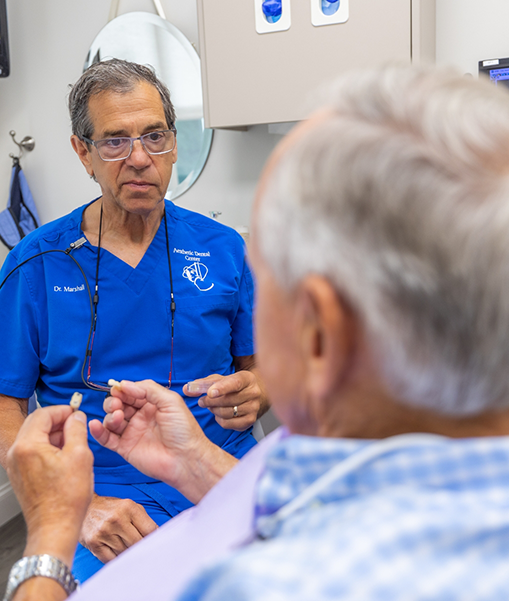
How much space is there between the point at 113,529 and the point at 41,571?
488mm

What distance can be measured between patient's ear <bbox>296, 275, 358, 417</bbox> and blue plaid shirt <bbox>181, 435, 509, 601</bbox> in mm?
55

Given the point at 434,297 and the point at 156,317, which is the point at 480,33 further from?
the point at 434,297

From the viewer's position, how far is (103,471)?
136 cm

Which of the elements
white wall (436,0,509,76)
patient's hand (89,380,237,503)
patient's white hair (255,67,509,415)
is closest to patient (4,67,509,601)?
patient's white hair (255,67,509,415)

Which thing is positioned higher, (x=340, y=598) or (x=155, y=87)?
(x=155, y=87)

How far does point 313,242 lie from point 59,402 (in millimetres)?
1115

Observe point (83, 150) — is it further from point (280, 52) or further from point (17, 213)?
point (17, 213)

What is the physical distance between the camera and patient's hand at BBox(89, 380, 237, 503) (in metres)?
1.02

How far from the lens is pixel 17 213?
2.46 meters

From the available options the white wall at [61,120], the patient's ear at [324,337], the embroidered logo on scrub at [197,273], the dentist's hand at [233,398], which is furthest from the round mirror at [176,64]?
the patient's ear at [324,337]

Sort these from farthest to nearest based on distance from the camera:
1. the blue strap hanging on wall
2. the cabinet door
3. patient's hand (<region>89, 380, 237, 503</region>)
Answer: the blue strap hanging on wall < the cabinet door < patient's hand (<region>89, 380, 237, 503</region>)

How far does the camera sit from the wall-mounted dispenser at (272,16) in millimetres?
1755

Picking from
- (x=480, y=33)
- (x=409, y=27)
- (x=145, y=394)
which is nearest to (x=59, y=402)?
(x=145, y=394)

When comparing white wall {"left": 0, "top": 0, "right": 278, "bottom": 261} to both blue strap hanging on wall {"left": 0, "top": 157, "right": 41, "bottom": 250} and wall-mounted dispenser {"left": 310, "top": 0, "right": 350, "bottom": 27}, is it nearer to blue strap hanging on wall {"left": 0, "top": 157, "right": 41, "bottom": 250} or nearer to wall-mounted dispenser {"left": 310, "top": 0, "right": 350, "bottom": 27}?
blue strap hanging on wall {"left": 0, "top": 157, "right": 41, "bottom": 250}
